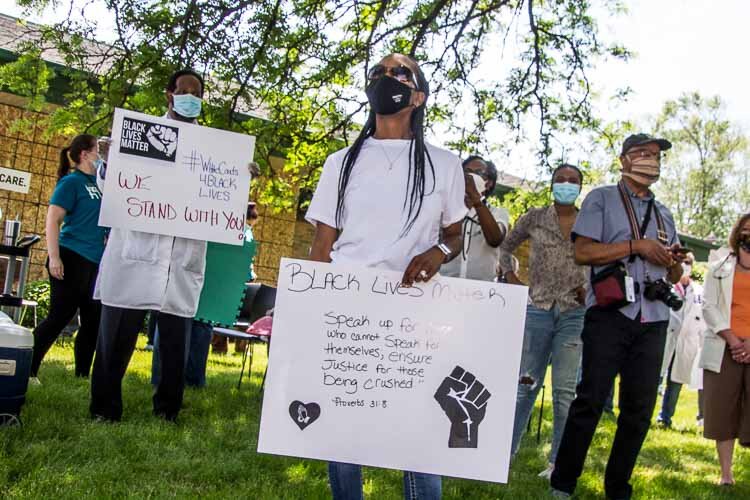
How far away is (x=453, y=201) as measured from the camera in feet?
10.5

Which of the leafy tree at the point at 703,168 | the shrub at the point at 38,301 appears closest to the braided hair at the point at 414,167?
the shrub at the point at 38,301

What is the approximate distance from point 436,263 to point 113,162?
313cm

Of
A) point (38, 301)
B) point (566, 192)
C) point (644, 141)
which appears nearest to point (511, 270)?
point (566, 192)

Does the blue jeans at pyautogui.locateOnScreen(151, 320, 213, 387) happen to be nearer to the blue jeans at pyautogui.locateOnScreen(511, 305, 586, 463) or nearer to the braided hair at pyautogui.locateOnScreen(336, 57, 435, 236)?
the blue jeans at pyautogui.locateOnScreen(511, 305, 586, 463)

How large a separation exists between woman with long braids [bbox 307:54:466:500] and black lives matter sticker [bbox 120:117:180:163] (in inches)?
103

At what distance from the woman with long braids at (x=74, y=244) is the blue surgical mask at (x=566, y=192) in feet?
12.0

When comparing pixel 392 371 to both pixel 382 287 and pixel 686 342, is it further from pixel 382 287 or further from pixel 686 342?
pixel 686 342

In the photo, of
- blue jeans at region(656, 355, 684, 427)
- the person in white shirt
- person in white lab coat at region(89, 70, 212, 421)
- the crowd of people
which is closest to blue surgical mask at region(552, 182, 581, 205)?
the crowd of people

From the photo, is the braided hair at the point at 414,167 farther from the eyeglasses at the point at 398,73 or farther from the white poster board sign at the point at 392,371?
the white poster board sign at the point at 392,371

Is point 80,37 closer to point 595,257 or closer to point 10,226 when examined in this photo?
point 10,226

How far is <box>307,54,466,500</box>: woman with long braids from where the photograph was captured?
10.2 feet

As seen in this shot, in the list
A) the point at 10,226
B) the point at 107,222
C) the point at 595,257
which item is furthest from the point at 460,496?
the point at 10,226

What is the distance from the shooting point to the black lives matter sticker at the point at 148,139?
17.7 feet

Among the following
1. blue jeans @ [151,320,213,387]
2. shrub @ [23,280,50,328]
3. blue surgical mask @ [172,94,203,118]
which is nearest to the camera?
blue surgical mask @ [172,94,203,118]
